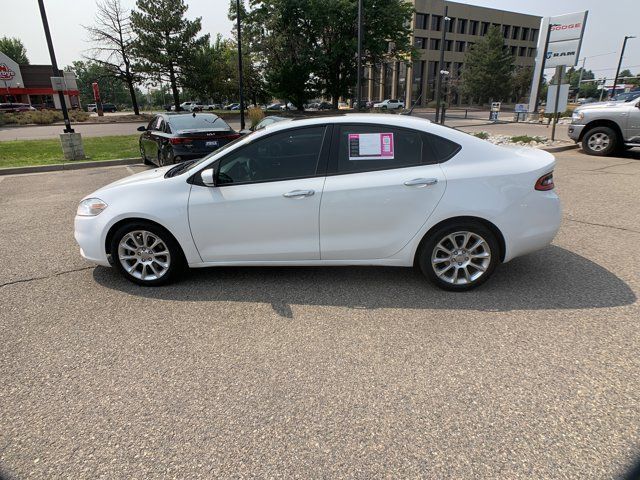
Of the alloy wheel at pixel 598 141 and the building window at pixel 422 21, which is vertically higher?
the building window at pixel 422 21

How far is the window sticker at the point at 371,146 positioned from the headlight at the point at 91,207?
2472 mm

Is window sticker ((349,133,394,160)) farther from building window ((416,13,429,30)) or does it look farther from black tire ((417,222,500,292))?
building window ((416,13,429,30))

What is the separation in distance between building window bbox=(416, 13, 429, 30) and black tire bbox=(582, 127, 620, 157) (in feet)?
241

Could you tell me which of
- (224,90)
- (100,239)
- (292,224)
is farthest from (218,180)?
(224,90)

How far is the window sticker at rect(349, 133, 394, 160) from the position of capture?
378 cm

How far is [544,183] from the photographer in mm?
3744

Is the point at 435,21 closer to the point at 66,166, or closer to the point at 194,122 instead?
the point at 194,122

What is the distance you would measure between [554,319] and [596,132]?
1110 centimetres

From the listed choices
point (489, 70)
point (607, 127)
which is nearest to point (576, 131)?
point (607, 127)

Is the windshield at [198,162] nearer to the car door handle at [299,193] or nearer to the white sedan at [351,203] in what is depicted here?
the white sedan at [351,203]

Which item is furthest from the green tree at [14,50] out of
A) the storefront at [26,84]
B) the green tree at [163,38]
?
the green tree at [163,38]

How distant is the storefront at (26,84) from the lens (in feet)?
176

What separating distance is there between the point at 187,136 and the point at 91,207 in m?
5.78

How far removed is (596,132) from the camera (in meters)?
11.9
